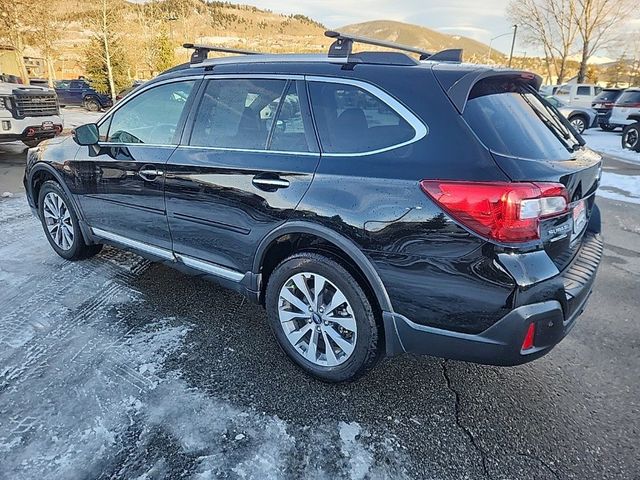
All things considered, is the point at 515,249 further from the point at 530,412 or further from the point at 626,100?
the point at 626,100

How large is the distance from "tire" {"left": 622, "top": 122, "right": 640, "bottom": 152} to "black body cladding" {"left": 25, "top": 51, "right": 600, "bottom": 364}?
12700 millimetres

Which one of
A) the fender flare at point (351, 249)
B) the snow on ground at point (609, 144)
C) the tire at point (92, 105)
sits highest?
the fender flare at point (351, 249)

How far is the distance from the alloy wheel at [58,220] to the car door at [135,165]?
0.43 m

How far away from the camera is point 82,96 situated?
24.4m

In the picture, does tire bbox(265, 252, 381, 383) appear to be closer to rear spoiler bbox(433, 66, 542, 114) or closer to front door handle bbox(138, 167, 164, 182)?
rear spoiler bbox(433, 66, 542, 114)

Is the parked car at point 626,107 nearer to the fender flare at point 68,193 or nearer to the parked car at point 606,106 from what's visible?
the parked car at point 606,106

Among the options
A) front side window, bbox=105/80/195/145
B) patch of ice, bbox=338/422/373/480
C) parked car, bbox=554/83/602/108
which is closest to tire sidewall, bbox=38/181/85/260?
front side window, bbox=105/80/195/145

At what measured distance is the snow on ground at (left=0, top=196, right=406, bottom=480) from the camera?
2004mm

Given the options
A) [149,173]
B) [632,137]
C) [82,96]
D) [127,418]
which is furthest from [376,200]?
[82,96]

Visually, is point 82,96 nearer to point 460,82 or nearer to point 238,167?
point 238,167

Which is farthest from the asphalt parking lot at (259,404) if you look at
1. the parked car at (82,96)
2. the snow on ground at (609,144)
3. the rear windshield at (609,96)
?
the parked car at (82,96)

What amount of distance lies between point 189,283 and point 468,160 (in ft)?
8.69

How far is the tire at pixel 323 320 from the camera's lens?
2346mm

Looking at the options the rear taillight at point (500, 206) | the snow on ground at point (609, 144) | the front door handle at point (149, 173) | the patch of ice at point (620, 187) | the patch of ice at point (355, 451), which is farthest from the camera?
the snow on ground at point (609, 144)
